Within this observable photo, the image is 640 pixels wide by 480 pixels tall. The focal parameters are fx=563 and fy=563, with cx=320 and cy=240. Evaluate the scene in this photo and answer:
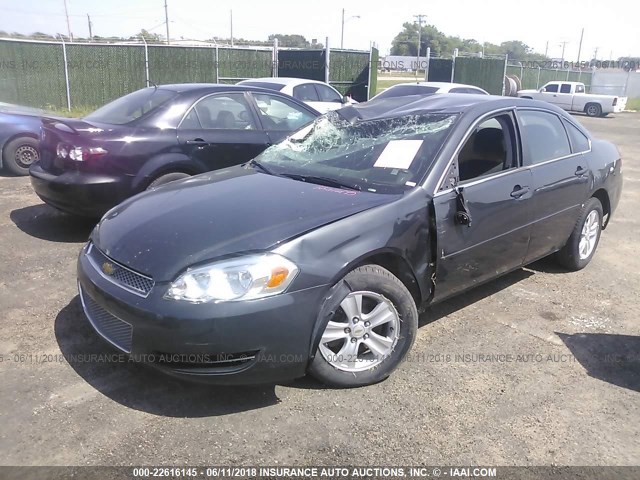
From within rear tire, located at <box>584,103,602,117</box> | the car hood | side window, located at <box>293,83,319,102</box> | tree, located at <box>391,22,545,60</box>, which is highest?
tree, located at <box>391,22,545,60</box>

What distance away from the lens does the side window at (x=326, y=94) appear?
12873 mm

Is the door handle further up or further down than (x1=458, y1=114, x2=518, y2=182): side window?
further down

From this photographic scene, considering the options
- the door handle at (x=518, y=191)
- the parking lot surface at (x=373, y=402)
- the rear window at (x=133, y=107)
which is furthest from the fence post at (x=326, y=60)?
the parking lot surface at (x=373, y=402)

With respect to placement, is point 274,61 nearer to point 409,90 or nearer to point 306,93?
point 306,93

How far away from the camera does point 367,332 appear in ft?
10.3

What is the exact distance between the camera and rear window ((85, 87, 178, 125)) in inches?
218

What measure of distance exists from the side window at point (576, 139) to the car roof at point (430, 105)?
0.35m

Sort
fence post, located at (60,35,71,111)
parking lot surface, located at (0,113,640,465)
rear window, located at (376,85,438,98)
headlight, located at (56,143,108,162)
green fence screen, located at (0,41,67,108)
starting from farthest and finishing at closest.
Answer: fence post, located at (60,35,71,111)
green fence screen, located at (0,41,67,108)
rear window, located at (376,85,438,98)
headlight, located at (56,143,108,162)
parking lot surface, located at (0,113,640,465)

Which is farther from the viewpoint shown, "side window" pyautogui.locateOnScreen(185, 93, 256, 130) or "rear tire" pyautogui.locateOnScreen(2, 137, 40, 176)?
"rear tire" pyautogui.locateOnScreen(2, 137, 40, 176)

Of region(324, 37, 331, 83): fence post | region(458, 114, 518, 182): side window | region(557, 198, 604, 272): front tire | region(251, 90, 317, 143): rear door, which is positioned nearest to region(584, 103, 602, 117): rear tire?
region(324, 37, 331, 83): fence post

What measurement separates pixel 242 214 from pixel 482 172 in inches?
74.2

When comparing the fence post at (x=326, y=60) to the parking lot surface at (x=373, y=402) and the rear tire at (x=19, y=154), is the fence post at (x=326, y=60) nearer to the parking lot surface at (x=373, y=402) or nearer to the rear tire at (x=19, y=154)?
the rear tire at (x=19, y=154)

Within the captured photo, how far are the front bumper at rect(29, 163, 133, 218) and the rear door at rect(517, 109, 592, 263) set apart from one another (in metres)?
3.52

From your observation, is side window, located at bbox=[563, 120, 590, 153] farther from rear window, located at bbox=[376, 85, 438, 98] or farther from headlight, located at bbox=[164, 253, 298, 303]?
rear window, located at bbox=[376, 85, 438, 98]
